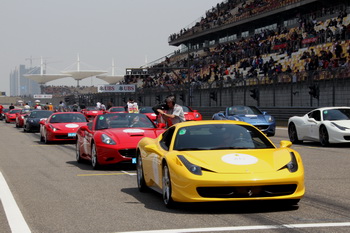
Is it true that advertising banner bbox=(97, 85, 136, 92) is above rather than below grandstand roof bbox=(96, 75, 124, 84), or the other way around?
below

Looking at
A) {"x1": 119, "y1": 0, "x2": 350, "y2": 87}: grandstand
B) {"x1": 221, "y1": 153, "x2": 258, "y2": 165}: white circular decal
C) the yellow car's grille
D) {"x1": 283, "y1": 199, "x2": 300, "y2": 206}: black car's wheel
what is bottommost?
{"x1": 283, "y1": 199, "x2": 300, "y2": 206}: black car's wheel

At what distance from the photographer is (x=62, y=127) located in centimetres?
2127

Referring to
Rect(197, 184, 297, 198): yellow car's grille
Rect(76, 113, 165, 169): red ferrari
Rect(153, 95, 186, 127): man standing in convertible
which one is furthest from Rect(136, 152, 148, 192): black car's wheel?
Rect(153, 95, 186, 127): man standing in convertible

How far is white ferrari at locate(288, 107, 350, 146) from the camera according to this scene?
17359 millimetres

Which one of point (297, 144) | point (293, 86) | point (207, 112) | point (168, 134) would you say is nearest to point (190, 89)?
point (207, 112)

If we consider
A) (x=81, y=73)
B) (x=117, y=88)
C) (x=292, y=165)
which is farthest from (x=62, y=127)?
(x=81, y=73)

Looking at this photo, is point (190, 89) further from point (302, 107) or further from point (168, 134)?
point (168, 134)

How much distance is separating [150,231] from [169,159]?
166cm

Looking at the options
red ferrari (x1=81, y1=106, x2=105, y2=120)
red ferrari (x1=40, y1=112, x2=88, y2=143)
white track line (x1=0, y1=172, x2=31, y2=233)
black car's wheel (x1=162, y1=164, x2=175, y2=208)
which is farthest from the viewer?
red ferrari (x1=81, y1=106, x2=105, y2=120)

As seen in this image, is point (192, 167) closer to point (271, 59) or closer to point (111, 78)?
point (271, 59)

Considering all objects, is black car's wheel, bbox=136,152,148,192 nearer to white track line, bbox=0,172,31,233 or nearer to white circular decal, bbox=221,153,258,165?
white track line, bbox=0,172,31,233

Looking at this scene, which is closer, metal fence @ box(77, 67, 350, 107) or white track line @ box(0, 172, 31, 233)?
white track line @ box(0, 172, 31, 233)

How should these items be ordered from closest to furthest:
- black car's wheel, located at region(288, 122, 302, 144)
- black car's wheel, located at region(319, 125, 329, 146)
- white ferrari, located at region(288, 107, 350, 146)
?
white ferrari, located at region(288, 107, 350, 146) < black car's wheel, located at region(319, 125, 329, 146) < black car's wheel, located at region(288, 122, 302, 144)

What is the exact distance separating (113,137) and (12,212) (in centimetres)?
517
